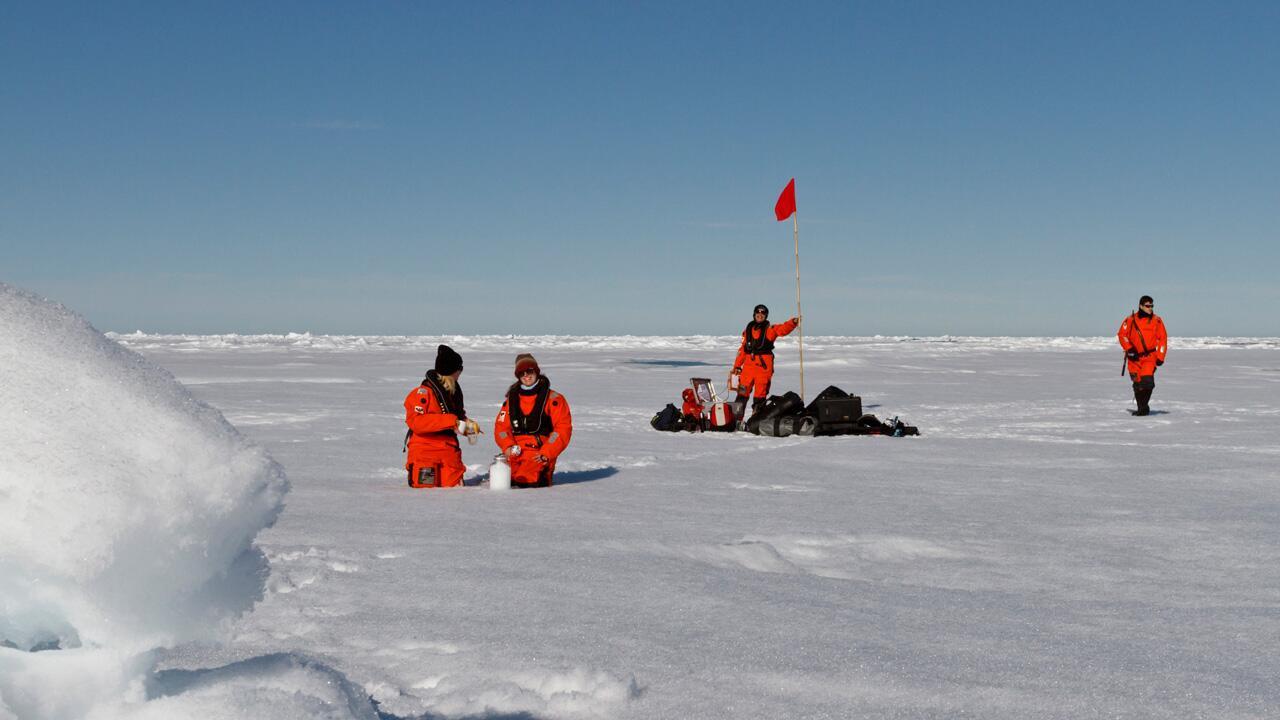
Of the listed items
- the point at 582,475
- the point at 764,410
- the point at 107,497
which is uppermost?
the point at 107,497

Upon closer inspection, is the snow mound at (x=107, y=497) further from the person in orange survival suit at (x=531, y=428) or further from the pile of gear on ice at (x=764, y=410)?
the pile of gear on ice at (x=764, y=410)

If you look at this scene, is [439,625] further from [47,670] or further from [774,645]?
[47,670]

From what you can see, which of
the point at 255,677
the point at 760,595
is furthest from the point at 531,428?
the point at 255,677

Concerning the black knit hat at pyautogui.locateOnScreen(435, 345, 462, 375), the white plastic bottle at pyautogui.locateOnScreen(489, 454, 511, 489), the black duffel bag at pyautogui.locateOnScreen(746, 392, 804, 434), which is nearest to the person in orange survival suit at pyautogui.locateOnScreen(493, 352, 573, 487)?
the white plastic bottle at pyautogui.locateOnScreen(489, 454, 511, 489)

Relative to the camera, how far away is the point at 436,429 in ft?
22.9

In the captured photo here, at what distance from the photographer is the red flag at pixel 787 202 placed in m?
14.7

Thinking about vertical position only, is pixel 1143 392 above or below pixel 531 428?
below

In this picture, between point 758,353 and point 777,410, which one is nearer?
point 777,410

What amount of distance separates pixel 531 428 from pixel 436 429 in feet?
2.31

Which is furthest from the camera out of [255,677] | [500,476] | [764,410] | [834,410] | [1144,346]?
[1144,346]

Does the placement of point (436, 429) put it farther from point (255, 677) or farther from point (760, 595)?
point (255, 677)

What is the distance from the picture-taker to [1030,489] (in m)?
7.13

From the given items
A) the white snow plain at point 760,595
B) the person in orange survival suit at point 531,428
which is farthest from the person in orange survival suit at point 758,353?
the person in orange survival suit at point 531,428

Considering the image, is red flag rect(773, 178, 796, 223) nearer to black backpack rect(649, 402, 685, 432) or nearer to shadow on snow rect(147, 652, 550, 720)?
black backpack rect(649, 402, 685, 432)
